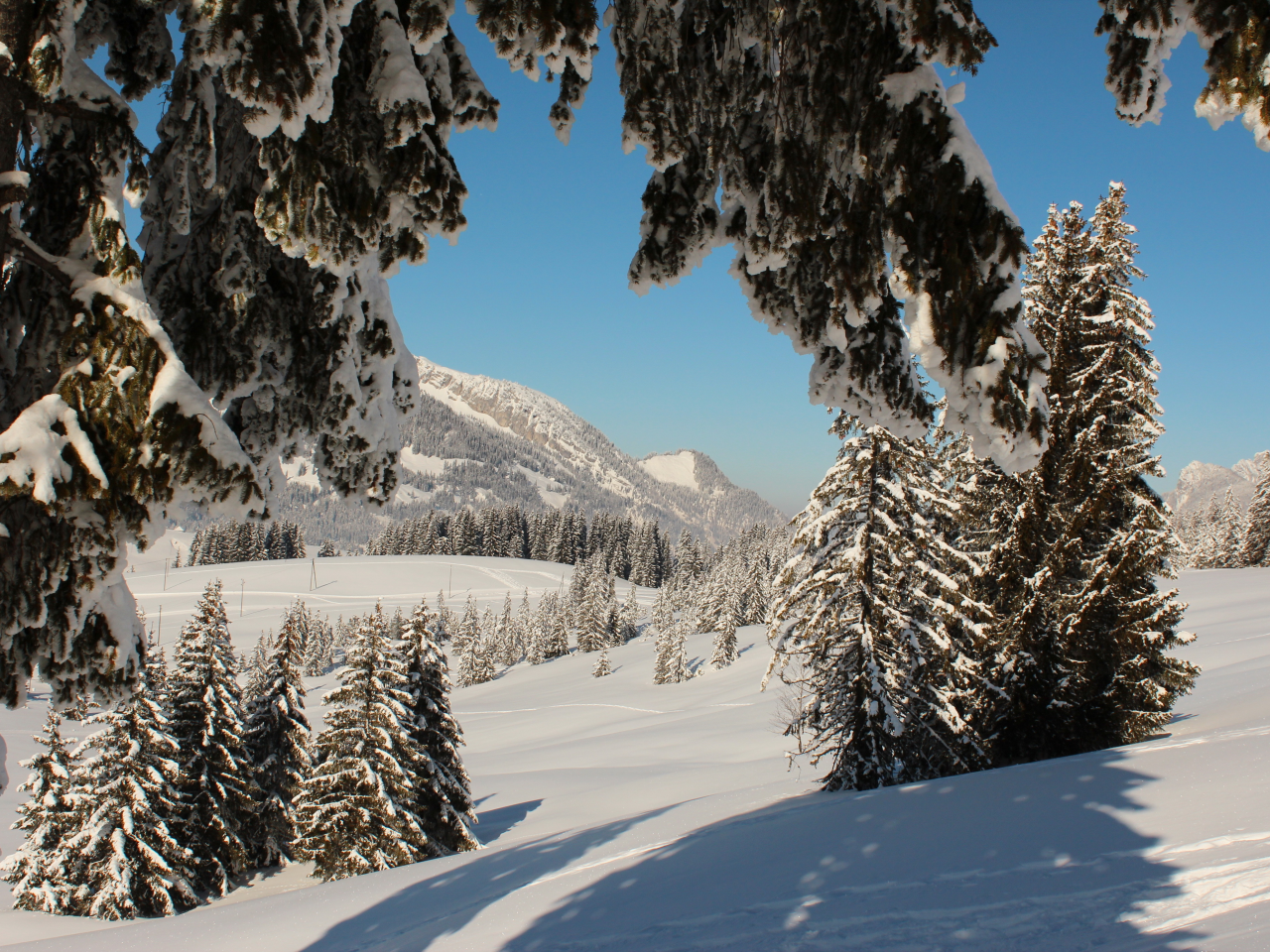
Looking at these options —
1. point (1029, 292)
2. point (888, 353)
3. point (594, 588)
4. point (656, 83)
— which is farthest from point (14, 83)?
point (594, 588)

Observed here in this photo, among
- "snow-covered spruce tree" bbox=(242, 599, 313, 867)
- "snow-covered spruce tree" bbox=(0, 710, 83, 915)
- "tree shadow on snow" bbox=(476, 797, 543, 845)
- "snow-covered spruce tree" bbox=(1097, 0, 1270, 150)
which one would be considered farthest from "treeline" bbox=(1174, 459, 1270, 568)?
"snow-covered spruce tree" bbox=(0, 710, 83, 915)

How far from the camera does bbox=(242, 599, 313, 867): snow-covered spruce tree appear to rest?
2330 centimetres

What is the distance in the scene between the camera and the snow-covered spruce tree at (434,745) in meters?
20.4

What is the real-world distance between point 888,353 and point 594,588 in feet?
229

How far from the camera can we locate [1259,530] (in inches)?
1980

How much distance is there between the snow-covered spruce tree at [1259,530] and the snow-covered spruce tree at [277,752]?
59342 millimetres

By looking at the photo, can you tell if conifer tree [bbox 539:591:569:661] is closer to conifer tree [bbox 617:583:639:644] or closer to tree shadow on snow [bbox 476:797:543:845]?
conifer tree [bbox 617:583:639:644]

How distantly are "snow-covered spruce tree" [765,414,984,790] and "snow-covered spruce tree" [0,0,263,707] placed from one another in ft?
36.2

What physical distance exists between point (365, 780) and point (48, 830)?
8.27m

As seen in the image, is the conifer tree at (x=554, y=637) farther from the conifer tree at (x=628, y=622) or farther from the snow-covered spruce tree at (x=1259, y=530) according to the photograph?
the snow-covered spruce tree at (x=1259, y=530)

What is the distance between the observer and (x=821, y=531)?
13.0 m

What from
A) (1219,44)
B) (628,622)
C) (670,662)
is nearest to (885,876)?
(1219,44)

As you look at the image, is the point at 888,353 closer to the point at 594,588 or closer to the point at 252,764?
the point at 252,764

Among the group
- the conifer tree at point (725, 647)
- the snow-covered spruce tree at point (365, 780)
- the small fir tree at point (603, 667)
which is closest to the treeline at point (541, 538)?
the small fir tree at point (603, 667)
